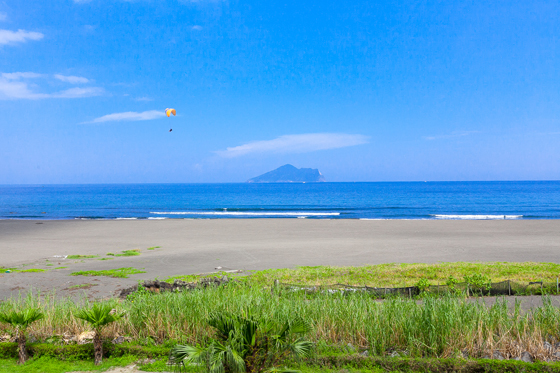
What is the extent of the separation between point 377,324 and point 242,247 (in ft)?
54.1

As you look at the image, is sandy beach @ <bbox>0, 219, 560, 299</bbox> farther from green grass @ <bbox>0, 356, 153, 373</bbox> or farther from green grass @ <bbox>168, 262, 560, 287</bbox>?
green grass @ <bbox>0, 356, 153, 373</bbox>

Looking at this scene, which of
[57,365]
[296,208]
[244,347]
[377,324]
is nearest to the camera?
[244,347]

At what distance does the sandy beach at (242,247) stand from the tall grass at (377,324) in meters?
5.38

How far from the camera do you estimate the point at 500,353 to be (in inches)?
221

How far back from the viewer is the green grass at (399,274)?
38.0 feet

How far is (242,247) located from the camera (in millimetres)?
22172

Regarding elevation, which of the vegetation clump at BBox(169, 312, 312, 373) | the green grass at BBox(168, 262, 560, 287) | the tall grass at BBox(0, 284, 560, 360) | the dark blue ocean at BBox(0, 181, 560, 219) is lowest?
the dark blue ocean at BBox(0, 181, 560, 219)

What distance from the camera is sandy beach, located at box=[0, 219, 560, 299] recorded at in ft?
51.2

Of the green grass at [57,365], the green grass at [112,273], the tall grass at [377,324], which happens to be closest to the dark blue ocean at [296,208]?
the green grass at [112,273]

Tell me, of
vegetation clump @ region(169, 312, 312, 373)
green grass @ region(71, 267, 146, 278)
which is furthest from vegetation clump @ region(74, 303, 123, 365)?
green grass @ region(71, 267, 146, 278)

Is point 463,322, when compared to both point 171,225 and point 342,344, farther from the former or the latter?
point 171,225

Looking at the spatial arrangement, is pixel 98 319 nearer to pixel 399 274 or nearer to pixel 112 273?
pixel 399 274

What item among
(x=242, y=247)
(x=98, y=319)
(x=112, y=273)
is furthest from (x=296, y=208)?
(x=98, y=319)

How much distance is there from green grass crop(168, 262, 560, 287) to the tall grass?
447cm
